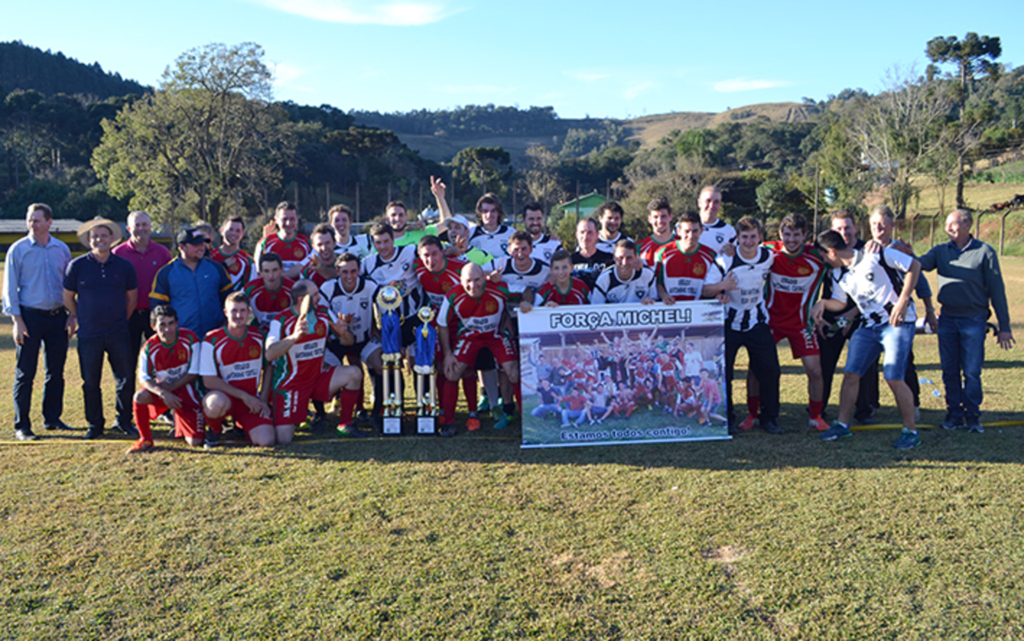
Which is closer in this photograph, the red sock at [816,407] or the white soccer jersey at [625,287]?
the red sock at [816,407]

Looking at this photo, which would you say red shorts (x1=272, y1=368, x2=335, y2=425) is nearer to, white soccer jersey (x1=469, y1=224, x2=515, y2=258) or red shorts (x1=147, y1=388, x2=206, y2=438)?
red shorts (x1=147, y1=388, x2=206, y2=438)

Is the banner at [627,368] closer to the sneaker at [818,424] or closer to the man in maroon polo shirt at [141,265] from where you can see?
the sneaker at [818,424]

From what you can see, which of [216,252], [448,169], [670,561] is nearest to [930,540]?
[670,561]

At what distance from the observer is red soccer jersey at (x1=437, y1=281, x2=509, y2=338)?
258 inches

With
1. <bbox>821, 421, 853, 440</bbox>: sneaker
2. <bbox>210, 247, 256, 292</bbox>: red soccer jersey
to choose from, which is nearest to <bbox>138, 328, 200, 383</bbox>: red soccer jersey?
<bbox>210, 247, 256, 292</bbox>: red soccer jersey

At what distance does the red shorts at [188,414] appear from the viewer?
19.9 ft

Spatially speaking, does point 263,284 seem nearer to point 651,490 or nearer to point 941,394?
point 651,490

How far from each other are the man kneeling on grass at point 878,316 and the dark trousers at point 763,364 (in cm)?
53

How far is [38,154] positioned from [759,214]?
2578 inches

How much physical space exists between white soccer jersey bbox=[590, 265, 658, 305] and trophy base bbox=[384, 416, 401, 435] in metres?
2.17

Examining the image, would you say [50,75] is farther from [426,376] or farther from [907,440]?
[907,440]

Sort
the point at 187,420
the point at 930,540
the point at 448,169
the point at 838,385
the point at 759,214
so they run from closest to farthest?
the point at 930,540 < the point at 187,420 < the point at 838,385 < the point at 759,214 < the point at 448,169

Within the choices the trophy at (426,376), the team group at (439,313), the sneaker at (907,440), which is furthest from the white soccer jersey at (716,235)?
Result: the trophy at (426,376)

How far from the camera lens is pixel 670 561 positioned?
3.83m
